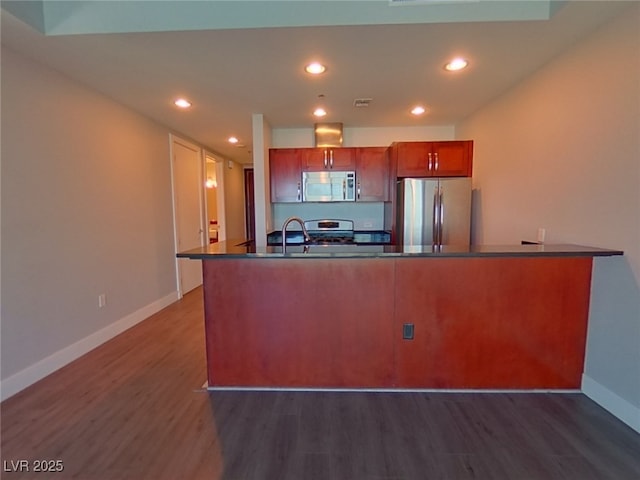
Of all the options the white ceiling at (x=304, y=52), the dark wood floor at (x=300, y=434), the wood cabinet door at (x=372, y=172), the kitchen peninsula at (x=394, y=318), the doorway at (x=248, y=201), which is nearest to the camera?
the dark wood floor at (x=300, y=434)

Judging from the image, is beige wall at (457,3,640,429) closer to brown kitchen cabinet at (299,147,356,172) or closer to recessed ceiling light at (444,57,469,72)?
recessed ceiling light at (444,57,469,72)

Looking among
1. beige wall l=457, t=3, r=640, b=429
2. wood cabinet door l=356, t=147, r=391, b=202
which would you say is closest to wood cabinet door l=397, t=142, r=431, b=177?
wood cabinet door l=356, t=147, r=391, b=202

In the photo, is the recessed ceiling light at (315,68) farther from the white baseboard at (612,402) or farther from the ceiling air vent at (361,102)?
the white baseboard at (612,402)

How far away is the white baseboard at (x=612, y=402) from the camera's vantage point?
72.4 inches

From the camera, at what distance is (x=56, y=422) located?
Result: 196 cm

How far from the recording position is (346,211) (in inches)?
185

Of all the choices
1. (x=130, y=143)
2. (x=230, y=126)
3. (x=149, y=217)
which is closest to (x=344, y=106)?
(x=230, y=126)

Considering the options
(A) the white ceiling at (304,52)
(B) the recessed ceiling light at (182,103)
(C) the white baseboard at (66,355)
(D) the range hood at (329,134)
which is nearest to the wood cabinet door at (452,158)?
(A) the white ceiling at (304,52)

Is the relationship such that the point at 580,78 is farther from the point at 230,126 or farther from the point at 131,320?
the point at 131,320

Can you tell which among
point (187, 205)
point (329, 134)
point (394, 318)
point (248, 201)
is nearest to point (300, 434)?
point (394, 318)

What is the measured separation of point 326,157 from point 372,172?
2.09 ft

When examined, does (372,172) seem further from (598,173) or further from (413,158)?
(598,173)

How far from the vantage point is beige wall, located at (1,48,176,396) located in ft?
7.36

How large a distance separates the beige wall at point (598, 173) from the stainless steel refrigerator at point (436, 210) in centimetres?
80
